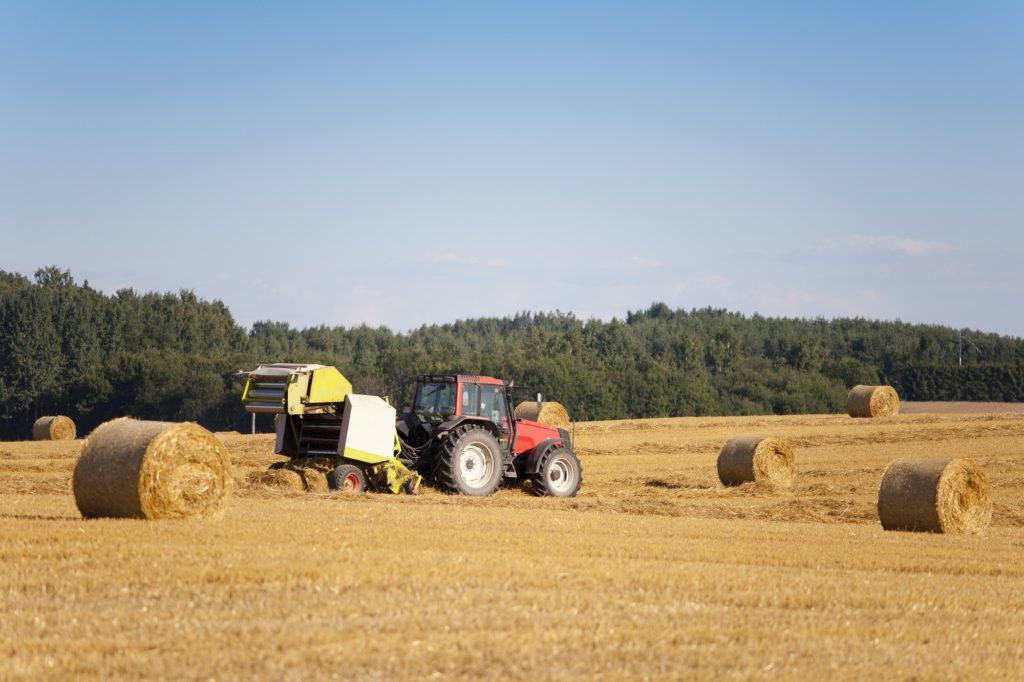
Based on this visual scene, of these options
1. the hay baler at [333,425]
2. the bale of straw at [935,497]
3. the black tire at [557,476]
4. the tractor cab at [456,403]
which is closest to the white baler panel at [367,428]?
the hay baler at [333,425]

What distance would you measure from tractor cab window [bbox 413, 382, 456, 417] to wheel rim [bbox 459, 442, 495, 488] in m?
0.67

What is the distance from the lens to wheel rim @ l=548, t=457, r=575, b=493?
1894 cm

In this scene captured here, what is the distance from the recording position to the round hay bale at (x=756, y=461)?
21781 mm

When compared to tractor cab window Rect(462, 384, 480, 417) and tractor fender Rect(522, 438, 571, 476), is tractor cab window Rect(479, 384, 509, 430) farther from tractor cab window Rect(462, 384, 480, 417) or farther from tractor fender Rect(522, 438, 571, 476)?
tractor fender Rect(522, 438, 571, 476)

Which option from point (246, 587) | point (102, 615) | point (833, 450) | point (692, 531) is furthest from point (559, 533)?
point (833, 450)

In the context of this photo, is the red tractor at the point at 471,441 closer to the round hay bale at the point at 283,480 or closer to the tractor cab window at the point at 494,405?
the tractor cab window at the point at 494,405

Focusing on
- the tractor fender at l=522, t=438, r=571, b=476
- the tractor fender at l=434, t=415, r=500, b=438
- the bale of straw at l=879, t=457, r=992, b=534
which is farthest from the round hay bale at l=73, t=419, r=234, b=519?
the bale of straw at l=879, t=457, r=992, b=534

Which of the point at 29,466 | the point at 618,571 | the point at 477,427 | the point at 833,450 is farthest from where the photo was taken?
the point at 833,450

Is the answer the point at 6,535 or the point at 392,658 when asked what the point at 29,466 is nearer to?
the point at 6,535

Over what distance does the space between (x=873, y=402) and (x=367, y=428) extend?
27944 mm

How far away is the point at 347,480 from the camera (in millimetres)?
16812

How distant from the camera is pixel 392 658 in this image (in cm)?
630

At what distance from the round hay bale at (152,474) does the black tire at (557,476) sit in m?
7.08

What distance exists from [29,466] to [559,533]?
17453mm
